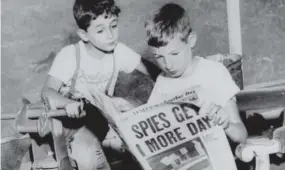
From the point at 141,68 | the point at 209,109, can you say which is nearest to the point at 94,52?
the point at 141,68

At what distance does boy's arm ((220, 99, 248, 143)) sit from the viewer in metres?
1.07

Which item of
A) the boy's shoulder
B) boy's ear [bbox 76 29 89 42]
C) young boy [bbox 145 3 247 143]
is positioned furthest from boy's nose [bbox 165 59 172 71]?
boy's ear [bbox 76 29 89 42]

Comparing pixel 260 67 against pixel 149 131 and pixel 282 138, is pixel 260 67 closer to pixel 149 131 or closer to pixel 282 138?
pixel 282 138

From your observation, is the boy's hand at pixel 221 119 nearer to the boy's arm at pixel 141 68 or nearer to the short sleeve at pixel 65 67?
the boy's arm at pixel 141 68

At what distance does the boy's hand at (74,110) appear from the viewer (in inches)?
41.2

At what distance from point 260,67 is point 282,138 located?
277mm

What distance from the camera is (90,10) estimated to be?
3.64 feet

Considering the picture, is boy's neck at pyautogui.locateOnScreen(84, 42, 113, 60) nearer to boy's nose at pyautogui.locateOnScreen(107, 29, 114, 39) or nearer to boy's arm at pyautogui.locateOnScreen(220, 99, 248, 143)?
boy's nose at pyautogui.locateOnScreen(107, 29, 114, 39)

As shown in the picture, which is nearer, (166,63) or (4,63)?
(166,63)

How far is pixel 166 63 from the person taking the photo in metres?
1.10

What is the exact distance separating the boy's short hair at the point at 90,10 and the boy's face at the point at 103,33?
1 centimetres

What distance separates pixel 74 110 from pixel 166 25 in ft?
1.13

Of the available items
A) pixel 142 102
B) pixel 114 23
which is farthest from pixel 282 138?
pixel 114 23

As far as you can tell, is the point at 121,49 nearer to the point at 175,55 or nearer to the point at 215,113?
the point at 175,55
